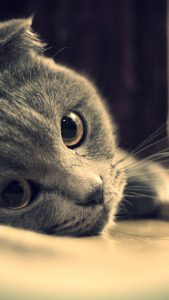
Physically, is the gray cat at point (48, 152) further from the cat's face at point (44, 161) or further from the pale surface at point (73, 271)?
the pale surface at point (73, 271)

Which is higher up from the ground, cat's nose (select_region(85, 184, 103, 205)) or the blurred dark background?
the blurred dark background

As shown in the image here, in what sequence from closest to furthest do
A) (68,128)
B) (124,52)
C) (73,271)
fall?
(73,271)
(68,128)
(124,52)

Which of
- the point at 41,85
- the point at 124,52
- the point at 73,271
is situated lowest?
the point at 73,271

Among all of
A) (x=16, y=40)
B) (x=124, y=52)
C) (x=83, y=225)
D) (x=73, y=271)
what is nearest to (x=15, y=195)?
(x=83, y=225)

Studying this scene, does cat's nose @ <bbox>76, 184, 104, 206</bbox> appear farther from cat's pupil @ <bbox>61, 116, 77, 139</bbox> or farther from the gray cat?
cat's pupil @ <bbox>61, 116, 77, 139</bbox>

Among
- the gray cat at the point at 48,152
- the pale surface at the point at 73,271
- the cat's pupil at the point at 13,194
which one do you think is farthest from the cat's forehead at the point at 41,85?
the pale surface at the point at 73,271

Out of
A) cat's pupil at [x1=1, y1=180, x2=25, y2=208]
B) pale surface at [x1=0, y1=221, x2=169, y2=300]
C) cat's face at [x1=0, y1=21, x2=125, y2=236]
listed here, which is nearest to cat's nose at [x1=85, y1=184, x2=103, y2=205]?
cat's face at [x1=0, y1=21, x2=125, y2=236]

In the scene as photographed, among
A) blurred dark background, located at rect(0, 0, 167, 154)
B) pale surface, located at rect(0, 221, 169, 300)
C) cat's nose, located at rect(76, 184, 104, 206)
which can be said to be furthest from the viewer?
blurred dark background, located at rect(0, 0, 167, 154)

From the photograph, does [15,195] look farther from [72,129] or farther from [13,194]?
[72,129]
